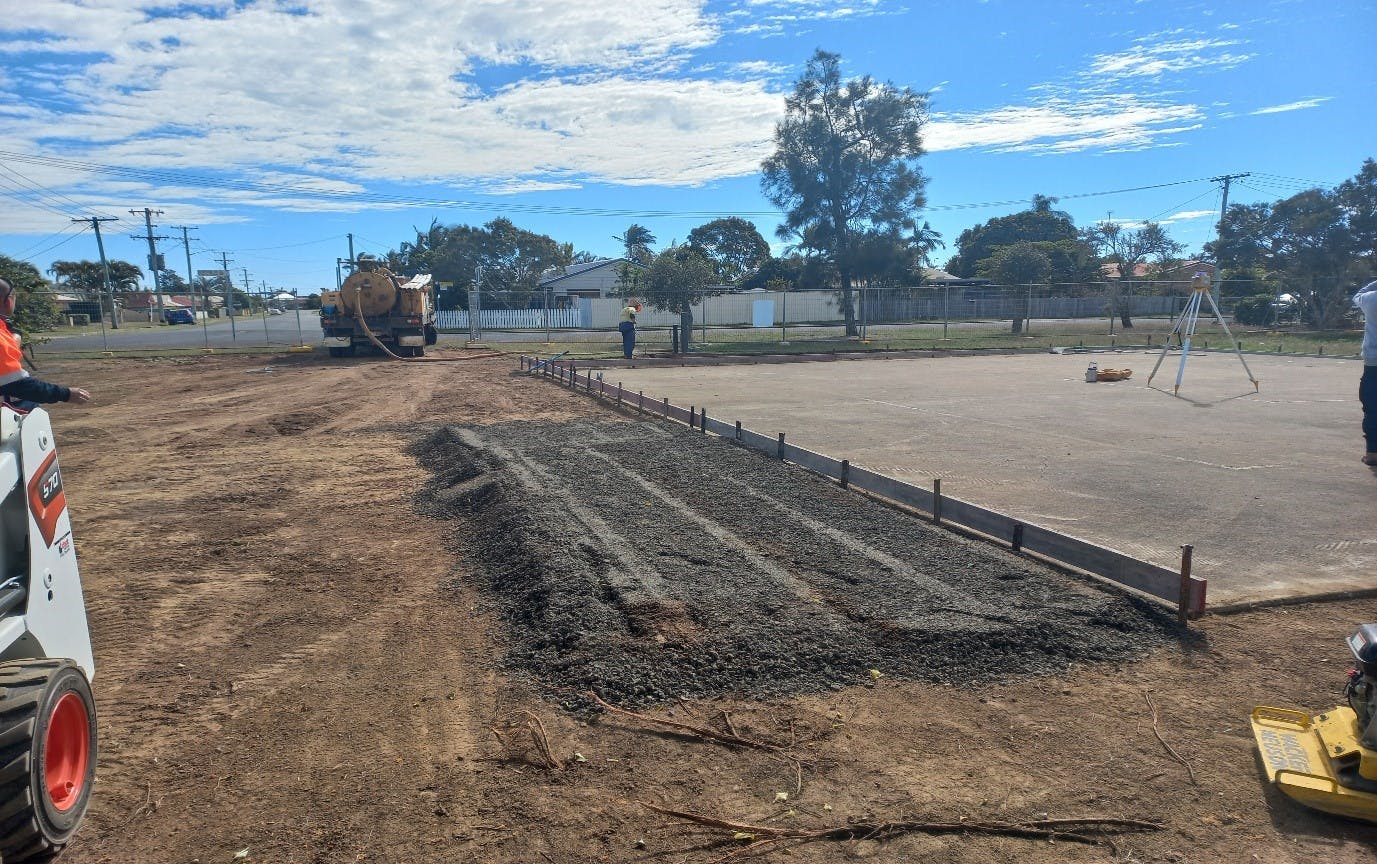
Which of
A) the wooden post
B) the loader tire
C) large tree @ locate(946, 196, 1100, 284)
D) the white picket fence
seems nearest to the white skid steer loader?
the loader tire

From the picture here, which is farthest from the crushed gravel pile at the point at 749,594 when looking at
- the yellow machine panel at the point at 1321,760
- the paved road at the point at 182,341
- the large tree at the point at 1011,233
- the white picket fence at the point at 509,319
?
the large tree at the point at 1011,233

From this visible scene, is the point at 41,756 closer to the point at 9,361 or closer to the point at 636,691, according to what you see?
the point at 9,361

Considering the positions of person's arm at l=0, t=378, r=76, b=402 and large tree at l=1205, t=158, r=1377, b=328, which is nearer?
person's arm at l=0, t=378, r=76, b=402

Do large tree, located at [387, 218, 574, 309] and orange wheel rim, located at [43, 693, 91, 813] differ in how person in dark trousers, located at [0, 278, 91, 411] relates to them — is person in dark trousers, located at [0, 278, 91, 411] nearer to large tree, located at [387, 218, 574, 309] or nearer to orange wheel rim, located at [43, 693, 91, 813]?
orange wheel rim, located at [43, 693, 91, 813]

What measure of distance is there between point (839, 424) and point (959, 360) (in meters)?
15.6

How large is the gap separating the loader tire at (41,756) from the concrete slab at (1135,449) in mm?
6426

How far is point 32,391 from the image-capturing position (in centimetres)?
378

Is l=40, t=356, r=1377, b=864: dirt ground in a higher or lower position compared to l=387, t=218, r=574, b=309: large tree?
lower

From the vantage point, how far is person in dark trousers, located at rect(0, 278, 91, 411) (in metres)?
3.64

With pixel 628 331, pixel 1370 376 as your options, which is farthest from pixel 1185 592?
pixel 628 331

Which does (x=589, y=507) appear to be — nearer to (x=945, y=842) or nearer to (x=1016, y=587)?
(x=1016, y=587)

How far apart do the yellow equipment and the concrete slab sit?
2.08 meters

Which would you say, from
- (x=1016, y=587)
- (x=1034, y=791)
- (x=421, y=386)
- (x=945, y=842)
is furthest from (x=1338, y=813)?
(x=421, y=386)

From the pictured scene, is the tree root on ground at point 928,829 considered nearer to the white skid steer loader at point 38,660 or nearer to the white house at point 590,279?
the white skid steer loader at point 38,660
